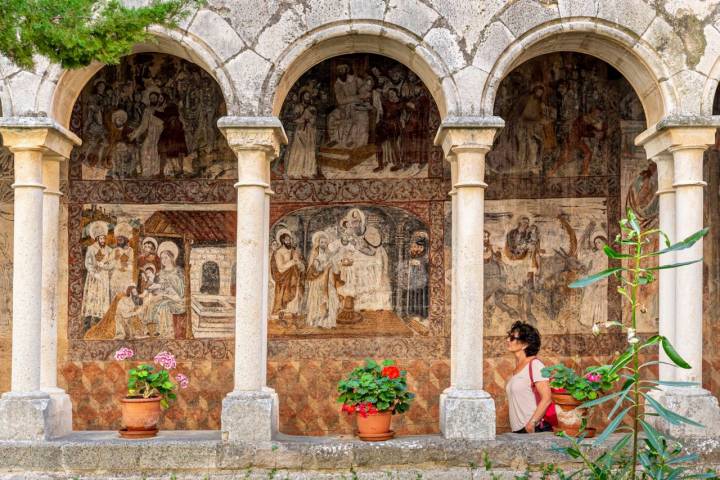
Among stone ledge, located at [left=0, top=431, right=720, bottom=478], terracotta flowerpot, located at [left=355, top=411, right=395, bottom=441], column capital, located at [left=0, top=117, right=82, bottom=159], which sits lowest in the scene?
stone ledge, located at [left=0, top=431, right=720, bottom=478]

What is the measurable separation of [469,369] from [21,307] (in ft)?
13.5

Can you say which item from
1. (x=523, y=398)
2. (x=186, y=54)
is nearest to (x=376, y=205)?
(x=523, y=398)

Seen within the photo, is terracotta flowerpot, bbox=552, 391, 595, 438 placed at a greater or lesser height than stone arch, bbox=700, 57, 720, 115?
lesser

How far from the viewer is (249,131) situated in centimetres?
852

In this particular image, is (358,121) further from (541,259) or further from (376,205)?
(541,259)

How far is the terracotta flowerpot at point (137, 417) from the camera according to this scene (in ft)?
28.3

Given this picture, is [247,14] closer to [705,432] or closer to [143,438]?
[143,438]

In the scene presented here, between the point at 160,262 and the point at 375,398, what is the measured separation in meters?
3.95

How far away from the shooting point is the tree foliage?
18.9 ft

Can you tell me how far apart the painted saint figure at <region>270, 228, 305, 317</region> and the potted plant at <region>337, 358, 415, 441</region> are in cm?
274

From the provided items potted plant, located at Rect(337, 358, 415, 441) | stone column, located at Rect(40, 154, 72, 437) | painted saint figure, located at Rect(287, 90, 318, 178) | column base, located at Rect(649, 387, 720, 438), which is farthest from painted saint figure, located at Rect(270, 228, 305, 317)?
column base, located at Rect(649, 387, 720, 438)

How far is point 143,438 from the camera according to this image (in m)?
8.61

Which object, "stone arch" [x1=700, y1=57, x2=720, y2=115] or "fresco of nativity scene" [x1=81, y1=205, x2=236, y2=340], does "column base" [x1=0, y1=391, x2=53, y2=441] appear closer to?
"fresco of nativity scene" [x1=81, y1=205, x2=236, y2=340]

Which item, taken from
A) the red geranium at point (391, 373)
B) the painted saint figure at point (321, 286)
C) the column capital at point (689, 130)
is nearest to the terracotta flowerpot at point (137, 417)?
the red geranium at point (391, 373)
